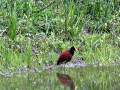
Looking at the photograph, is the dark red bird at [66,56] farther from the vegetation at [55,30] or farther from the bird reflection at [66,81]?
the bird reflection at [66,81]

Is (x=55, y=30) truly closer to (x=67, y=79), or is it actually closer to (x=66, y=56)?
(x=66, y=56)

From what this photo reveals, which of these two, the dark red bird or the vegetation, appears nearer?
the dark red bird

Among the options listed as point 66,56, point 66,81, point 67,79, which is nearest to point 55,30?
point 66,56

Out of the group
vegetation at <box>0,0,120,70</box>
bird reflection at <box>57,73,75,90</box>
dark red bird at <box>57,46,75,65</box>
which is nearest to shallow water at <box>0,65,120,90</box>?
bird reflection at <box>57,73,75,90</box>

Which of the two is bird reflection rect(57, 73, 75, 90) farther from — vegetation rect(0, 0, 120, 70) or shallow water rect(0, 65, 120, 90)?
vegetation rect(0, 0, 120, 70)

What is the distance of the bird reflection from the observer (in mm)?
11155

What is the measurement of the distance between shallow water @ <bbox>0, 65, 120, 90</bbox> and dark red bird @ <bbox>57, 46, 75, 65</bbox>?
0.60ft

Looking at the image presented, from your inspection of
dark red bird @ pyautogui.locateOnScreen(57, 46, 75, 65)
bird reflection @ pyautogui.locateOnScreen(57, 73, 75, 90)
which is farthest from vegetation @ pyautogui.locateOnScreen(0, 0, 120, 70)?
bird reflection @ pyautogui.locateOnScreen(57, 73, 75, 90)

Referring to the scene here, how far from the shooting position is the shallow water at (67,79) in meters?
10.9

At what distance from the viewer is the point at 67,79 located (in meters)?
11.9

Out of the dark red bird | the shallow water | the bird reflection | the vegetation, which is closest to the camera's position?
the shallow water

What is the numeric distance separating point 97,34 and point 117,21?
122 centimetres

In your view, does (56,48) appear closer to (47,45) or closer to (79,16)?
(47,45)

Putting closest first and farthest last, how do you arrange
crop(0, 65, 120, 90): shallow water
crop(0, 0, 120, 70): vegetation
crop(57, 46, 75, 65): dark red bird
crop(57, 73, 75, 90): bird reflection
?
crop(0, 65, 120, 90): shallow water, crop(57, 73, 75, 90): bird reflection, crop(57, 46, 75, 65): dark red bird, crop(0, 0, 120, 70): vegetation
